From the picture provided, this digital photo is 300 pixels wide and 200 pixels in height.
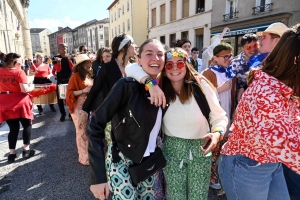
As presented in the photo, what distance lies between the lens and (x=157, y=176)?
2.28 metres

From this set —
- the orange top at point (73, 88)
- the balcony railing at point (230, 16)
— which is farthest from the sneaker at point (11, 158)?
the balcony railing at point (230, 16)

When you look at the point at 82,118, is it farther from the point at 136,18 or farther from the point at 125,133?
the point at 136,18

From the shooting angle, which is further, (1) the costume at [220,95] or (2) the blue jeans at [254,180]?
(1) the costume at [220,95]

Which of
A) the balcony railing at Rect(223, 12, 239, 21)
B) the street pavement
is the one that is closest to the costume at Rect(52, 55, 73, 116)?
the street pavement

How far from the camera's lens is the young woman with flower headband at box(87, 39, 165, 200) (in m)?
1.44

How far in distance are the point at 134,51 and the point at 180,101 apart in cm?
135

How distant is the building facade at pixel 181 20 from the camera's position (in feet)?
59.0

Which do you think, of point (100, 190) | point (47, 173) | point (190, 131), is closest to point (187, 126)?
point (190, 131)

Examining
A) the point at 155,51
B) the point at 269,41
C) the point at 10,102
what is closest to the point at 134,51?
the point at 155,51

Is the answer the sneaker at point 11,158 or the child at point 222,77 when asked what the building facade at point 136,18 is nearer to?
the sneaker at point 11,158

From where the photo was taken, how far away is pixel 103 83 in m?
2.67

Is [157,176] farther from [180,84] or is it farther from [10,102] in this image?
[10,102]

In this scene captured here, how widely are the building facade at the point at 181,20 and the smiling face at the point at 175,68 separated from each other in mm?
17214

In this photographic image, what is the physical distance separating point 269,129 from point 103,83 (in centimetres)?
200
